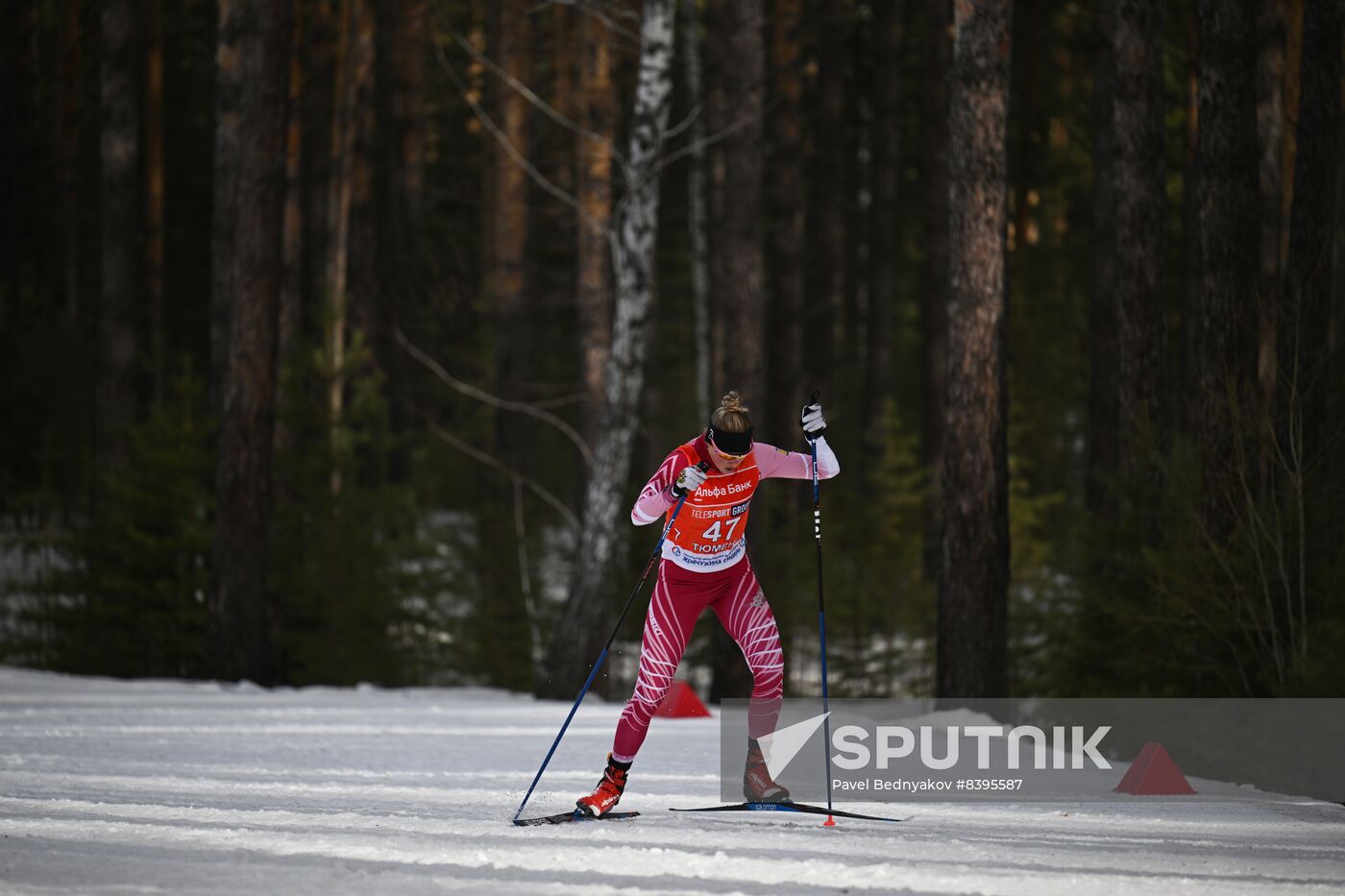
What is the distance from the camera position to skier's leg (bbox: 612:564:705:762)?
6.90 metres

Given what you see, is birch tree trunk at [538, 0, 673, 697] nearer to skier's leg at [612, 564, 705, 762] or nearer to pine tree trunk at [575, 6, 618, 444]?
pine tree trunk at [575, 6, 618, 444]

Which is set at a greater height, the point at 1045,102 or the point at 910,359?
the point at 1045,102

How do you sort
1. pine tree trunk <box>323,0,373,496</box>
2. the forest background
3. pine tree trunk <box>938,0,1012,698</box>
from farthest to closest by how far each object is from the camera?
pine tree trunk <box>323,0,373,496</box> → pine tree trunk <box>938,0,1012,698</box> → the forest background

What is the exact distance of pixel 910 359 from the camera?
161 feet

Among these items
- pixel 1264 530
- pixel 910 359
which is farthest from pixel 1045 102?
pixel 1264 530

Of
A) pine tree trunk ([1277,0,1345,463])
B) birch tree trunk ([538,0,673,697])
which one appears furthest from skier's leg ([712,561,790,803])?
birch tree trunk ([538,0,673,697])

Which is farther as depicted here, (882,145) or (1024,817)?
(882,145)

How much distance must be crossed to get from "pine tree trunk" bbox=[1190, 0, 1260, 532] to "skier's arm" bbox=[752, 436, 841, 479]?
183 inches

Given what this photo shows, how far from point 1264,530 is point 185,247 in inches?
1167

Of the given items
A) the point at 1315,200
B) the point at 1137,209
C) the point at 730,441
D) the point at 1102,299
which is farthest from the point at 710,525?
the point at 1102,299

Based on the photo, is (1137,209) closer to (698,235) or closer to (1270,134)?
(1270,134)

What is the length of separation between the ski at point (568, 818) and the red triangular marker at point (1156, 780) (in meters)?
3.18

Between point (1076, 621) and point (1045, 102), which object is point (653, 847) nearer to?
point (1076, 621)

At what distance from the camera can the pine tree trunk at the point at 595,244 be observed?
642 inches
